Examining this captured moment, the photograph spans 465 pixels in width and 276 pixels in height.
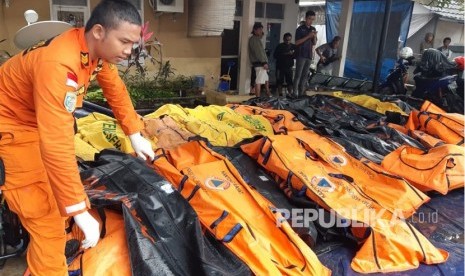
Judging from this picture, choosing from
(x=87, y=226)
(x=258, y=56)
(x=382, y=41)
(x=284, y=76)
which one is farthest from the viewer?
(x=284, y=76)

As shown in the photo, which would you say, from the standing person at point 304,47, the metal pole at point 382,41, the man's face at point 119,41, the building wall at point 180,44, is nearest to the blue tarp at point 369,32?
the metal pole at point 382,41

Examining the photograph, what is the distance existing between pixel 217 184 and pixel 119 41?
1079 mm

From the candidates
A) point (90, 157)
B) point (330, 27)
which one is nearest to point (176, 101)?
point (90, 157)

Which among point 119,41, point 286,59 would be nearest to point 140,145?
point 119,41

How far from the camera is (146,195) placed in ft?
6.11

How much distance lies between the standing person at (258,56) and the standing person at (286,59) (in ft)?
1.73

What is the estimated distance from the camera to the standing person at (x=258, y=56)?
259 inches

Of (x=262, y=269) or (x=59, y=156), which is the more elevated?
(x=59, y=156)

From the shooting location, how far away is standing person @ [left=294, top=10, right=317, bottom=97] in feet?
21.2

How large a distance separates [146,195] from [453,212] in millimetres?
2228

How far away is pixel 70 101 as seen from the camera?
1.29 meters

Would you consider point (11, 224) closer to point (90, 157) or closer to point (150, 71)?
point (90, 157)

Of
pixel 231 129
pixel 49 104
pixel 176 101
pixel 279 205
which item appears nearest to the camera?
pixel 49 104

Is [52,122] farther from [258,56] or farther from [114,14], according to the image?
[258,56]
